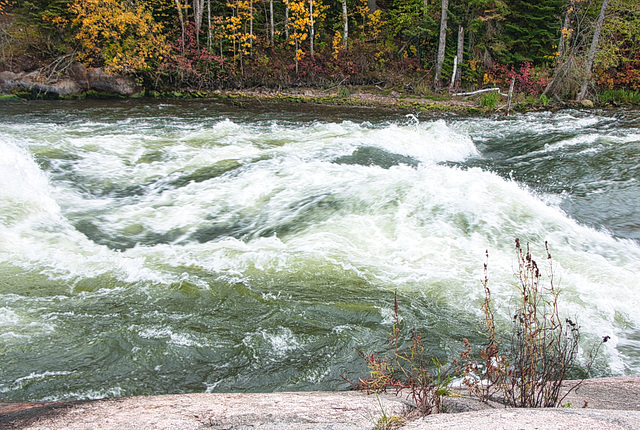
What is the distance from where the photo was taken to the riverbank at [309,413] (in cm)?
199

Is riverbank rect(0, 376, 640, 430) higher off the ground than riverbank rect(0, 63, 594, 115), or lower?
lower

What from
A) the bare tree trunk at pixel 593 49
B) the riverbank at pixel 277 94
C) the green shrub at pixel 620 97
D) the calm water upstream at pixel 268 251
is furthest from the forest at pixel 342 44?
the calm water upstream at pixel 268 251

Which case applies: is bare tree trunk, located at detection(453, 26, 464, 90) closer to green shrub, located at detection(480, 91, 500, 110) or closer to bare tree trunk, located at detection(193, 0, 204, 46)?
green shrub, located at detection(480, 91, 500, 110)

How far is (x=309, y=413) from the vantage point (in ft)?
7.51

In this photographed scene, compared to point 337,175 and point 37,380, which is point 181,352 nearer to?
point 37,380

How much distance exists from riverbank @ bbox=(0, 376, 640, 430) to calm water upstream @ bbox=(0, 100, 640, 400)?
2.32 ft

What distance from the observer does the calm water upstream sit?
3656 mm

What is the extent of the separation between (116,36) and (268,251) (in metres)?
19.7

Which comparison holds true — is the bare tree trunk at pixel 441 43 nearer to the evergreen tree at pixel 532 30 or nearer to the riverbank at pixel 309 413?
the evergreen tree at pixel 532 30

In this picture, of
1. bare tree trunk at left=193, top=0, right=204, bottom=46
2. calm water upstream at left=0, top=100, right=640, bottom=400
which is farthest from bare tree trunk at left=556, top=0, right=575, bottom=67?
bare tree trunk at left=193, top=0, right=204, bottom=46

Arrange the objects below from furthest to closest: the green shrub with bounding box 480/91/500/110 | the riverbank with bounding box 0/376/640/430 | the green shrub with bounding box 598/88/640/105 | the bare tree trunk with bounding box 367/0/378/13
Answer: the bare tree trunk with bounding box 367/0/378/13
the green shrub with bounding box 598/88/640/105
the green shrub with bounding box 480/91/500/110
the riverbank with bounding box 0/376/640/430

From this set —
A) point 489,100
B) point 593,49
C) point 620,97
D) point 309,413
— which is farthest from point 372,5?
point 309,413

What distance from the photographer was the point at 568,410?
2119mm

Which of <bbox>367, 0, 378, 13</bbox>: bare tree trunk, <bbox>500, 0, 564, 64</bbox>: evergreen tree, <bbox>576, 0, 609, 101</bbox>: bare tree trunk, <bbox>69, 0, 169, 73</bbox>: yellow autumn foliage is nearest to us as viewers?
<bbox>576, 0, 609, 101</bbox>: bare tree trunk
